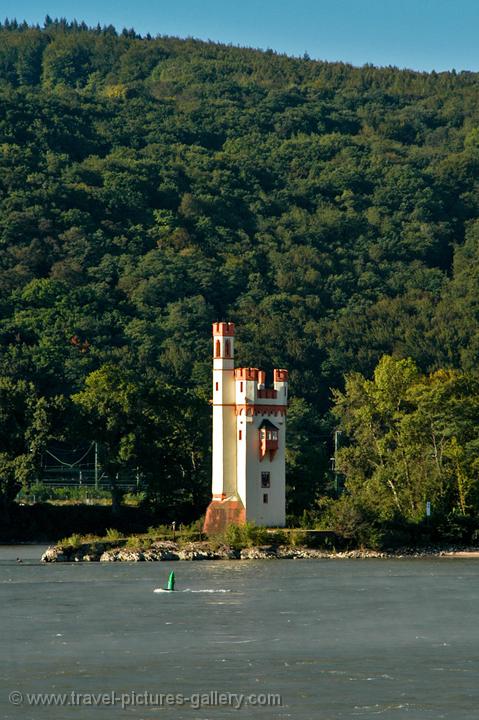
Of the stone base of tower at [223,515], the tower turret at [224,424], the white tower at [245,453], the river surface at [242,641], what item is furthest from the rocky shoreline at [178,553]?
the tower turret at [224,424]

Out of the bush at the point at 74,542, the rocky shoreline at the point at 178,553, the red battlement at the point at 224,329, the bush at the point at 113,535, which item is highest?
the red battlement at the point at 224,329

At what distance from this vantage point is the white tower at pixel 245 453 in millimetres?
88000

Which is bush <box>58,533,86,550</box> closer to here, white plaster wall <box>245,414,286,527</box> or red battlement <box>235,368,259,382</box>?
white plaster wall <box>245,414,286,527</box>

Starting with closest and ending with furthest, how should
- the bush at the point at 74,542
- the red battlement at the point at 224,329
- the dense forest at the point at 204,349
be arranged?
the bush at the point at 74,542 → the red battlement at the point at 224,329 → the dense forest at the point at 204,349

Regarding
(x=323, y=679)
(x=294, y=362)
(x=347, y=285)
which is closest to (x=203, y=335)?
(x=294, y=362)

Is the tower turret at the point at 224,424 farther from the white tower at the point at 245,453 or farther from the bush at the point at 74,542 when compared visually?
the bush at the point at 74,542

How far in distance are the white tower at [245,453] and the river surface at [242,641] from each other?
7784 mm

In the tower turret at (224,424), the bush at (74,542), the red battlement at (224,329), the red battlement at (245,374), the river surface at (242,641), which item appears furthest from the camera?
the red battlement at (224,329)

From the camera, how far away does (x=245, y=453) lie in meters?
88.2

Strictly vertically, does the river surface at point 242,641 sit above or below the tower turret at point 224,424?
below

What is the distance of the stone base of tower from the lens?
287 ft

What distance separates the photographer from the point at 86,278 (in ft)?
575

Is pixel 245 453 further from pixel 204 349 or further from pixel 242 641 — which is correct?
pixel 204 349

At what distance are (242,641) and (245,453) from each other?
34564 millimetres
